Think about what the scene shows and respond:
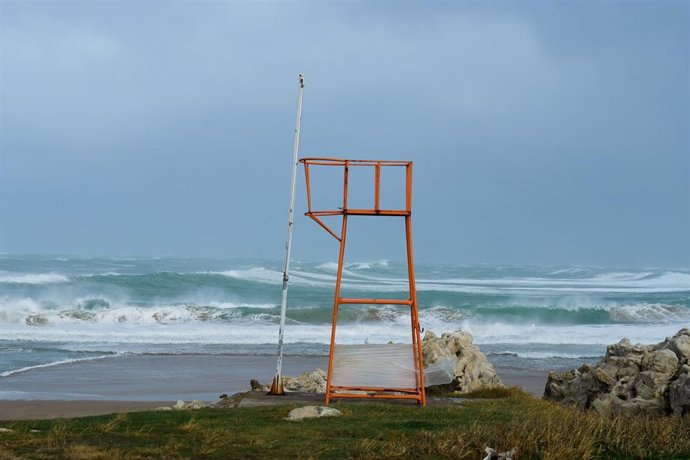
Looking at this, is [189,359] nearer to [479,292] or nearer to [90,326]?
[90,326]

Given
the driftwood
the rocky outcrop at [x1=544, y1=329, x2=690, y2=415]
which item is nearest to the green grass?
the driftwood

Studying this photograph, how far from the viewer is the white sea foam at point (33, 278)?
5967 cm

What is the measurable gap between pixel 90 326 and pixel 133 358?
14.1 m

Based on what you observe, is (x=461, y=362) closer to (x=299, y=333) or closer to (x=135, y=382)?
(x=135, y=382)

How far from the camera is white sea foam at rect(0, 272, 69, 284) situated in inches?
2349

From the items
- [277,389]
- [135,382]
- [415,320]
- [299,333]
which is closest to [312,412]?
[415,320]

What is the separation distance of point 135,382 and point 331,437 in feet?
40.9

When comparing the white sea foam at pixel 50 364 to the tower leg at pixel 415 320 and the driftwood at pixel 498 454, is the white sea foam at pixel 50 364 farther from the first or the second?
the driftwood at pixel 498 454

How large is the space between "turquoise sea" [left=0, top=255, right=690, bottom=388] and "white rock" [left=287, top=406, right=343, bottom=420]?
42.3 ft

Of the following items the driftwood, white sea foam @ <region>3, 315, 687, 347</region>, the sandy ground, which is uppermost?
the driftwood

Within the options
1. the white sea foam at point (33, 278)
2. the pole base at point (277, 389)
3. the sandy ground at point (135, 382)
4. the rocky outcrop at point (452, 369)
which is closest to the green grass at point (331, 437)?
the pole base at point (277, 389)

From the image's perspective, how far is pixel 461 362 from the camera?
15.7m

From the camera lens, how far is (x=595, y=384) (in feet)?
44.1

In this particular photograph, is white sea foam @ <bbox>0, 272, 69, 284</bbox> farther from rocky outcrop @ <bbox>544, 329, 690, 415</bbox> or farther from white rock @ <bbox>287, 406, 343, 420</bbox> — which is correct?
white rock @ <bbox>287, 406, 343, 420</bbox>
